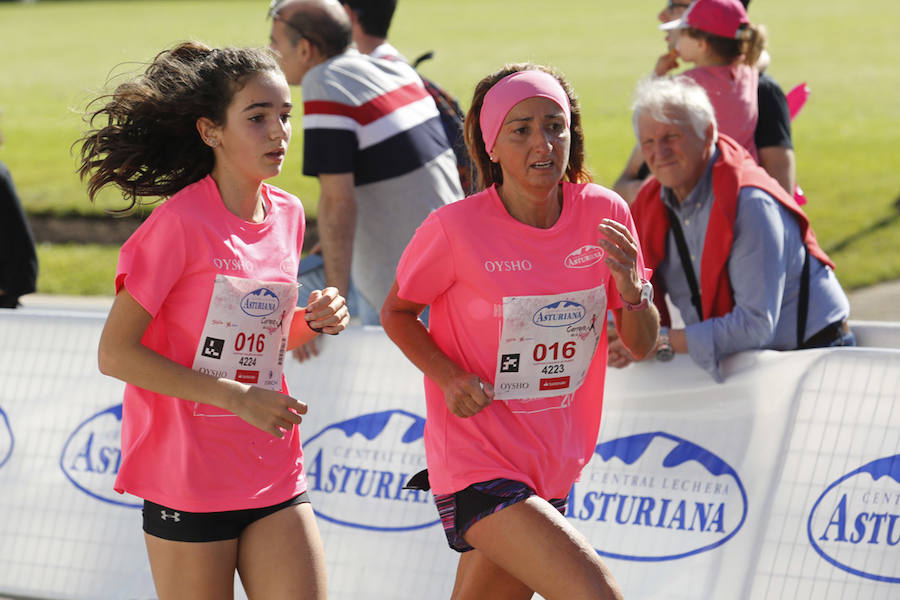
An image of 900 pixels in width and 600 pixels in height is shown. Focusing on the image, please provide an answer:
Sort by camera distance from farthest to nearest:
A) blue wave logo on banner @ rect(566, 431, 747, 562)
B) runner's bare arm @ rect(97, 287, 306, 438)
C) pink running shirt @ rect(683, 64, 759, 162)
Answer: pink running shirt @ rect(683, 64, 759, 162), blue wave logo on banner @ rect(566, 431, 747, 562), runner's bare arm @ rect(97, 287, 306, 438)

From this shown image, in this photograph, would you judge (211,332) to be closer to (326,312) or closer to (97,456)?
(326,312)

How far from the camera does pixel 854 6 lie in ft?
149

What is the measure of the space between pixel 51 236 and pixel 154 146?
1199 centimetres

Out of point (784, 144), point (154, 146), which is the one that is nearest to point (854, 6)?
point (784, 144)

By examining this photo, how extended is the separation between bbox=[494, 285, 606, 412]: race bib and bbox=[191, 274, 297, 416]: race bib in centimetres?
61

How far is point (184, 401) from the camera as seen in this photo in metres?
3.27

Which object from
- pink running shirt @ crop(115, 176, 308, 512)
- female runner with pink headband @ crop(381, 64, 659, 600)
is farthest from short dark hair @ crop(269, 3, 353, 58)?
pink running shirt @ crop(115, 176, 308, 512)

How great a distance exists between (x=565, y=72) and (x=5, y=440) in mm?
23842

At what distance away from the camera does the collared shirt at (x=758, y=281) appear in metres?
4.50

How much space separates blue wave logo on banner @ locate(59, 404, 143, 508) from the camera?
5.13 m

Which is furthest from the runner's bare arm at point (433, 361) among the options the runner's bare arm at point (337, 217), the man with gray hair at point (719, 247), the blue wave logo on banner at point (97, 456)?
the blue wave logo on banner at point (97, 456)

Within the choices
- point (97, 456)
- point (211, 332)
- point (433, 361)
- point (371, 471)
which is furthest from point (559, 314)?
point (97, 456)

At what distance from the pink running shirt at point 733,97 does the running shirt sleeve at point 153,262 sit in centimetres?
292

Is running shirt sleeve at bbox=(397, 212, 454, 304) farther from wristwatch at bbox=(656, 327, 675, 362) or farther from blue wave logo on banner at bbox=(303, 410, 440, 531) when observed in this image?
blue wave logo on banner at bbox=(303, 410, 440, 531)
